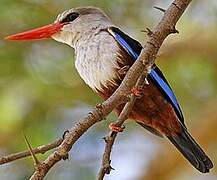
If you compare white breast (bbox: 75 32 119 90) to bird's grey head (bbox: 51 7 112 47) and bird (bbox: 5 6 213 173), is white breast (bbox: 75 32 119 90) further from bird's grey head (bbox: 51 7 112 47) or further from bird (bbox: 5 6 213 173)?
bird's grey head (bbox: 51 7 112 47)

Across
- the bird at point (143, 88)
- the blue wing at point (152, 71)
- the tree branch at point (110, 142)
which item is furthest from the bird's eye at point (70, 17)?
the tree branch at point (110, 142)

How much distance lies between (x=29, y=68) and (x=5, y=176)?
77cm

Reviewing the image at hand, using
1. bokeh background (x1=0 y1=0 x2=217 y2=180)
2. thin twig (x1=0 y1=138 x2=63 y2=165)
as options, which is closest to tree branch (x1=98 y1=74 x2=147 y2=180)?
thin twig (x1=0 y1=138 x2=63 y2=165)

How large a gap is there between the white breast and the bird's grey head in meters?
0.18

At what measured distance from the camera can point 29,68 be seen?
4.54 m

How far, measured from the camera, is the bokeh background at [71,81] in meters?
4.40

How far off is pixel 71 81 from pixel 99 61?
1696 millimetres

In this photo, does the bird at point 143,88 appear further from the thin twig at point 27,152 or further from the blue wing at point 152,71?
the thin twig at point 27,152

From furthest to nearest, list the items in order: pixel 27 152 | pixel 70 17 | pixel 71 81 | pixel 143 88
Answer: pixel 71 81
pixel 70 17
pixel 143 88
pixel 27 152

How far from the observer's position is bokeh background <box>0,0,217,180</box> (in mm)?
4398

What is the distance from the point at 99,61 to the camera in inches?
116

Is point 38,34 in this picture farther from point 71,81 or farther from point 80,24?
point 71,81

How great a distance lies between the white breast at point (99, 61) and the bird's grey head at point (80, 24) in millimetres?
180

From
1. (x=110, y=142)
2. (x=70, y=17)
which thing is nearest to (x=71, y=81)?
(x=70, y=17)
